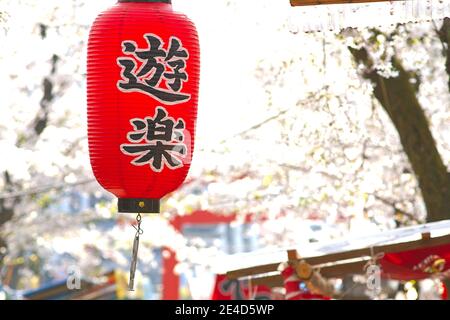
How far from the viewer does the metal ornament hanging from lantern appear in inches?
439

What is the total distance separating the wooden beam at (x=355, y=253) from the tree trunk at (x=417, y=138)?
724 mm

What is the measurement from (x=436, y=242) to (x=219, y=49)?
6199 millimetres

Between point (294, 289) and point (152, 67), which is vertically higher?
Result: point (152, 67)

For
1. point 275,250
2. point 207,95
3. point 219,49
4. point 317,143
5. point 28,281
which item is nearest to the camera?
point 275,250

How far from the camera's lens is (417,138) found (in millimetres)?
15672

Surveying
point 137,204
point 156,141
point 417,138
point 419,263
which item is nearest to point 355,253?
point 419,263

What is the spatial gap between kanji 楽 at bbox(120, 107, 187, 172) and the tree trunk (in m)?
4.92

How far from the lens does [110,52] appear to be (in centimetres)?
1117

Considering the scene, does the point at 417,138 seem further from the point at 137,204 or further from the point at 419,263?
the point at 137,204

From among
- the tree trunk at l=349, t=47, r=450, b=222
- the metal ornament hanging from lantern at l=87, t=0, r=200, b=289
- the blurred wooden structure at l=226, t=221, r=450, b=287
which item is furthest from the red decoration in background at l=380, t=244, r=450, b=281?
the metal ornament hanging from lantern at l=87, t=0, r=200, b=289

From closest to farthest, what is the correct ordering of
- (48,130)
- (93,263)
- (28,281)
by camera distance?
1. (48,130)
2. (93,263)
3. (28,281)

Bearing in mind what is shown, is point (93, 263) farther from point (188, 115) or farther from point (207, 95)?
point (188, 115)
